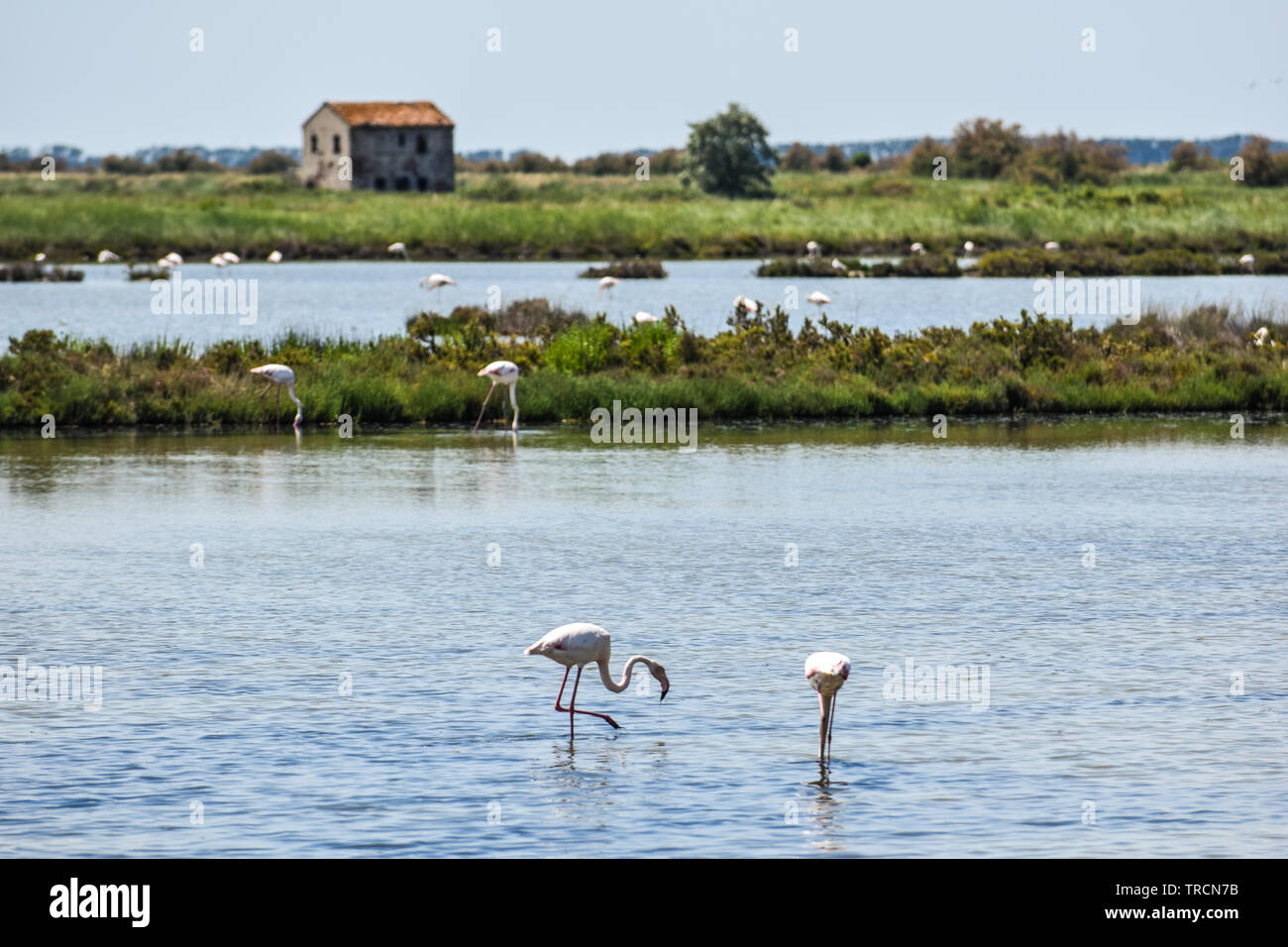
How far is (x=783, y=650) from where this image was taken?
15156 mm

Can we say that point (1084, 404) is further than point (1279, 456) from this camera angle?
Yes

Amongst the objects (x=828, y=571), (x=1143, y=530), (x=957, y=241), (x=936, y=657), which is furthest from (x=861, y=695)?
(x=957, y=241)

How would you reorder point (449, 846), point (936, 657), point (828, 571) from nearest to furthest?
1. point (449, 846)
2. point (936, 657)
3. point (828, 571)

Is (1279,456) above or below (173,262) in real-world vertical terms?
below

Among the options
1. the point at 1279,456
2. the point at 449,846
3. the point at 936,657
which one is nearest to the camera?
the point at 449,846

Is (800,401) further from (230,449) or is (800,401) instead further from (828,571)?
(828,571)

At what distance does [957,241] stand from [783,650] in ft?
243

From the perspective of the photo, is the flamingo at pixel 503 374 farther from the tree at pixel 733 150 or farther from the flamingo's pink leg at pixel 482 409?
the tree at pixel 733 150

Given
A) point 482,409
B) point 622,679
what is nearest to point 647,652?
point 622,679

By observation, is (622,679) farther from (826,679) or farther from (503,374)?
(503,374)

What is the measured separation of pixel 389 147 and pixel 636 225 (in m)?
50.0

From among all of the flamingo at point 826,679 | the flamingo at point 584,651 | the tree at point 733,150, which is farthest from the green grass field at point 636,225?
the flamingo at point 826,679

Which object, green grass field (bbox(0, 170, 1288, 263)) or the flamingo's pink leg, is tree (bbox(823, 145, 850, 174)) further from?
the flamingo's pink leg

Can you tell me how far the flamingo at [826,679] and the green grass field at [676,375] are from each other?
20.7 meters
